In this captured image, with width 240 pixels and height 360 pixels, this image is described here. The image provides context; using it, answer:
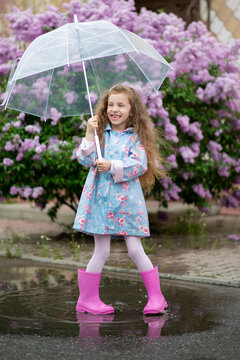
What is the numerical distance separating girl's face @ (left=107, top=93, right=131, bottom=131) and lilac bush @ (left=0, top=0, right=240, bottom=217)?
2622 millimetres

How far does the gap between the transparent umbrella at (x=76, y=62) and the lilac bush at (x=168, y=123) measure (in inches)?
60.7

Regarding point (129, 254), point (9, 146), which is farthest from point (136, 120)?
point (9, 146)

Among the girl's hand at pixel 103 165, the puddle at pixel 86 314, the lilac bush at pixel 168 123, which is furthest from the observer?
the lilac bush at pixel 168 123

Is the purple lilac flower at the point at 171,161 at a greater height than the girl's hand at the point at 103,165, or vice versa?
the girl's hand at the point at 103,165

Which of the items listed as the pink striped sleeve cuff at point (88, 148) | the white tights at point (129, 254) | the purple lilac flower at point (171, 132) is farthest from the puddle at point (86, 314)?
the purple lilac flower at point (171, 132)

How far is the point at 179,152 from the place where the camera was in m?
7.99

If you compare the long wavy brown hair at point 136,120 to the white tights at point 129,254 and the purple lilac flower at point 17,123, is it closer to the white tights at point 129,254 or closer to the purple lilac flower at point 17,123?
the white tights at point 129,254

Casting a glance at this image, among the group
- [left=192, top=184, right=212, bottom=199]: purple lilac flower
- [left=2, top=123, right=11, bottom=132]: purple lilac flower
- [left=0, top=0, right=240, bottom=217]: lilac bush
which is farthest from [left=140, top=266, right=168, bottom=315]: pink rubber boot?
[left=192, top=184, right=212, bottom=199]: purple lilac flower

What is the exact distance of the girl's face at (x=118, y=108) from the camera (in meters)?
4.82

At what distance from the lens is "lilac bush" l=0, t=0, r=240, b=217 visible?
7.76m

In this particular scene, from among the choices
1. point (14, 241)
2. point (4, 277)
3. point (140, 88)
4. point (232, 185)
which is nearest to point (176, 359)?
point (4, 277)

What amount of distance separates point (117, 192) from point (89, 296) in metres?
0.76

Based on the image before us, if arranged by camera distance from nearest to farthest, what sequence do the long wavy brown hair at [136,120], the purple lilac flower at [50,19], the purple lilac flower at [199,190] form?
1. the long wavy brown hair at [136,120]
2. the purple lilac flower at [50,19]
3. the purple lilac flower at [199,190]

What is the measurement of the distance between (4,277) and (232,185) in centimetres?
404
